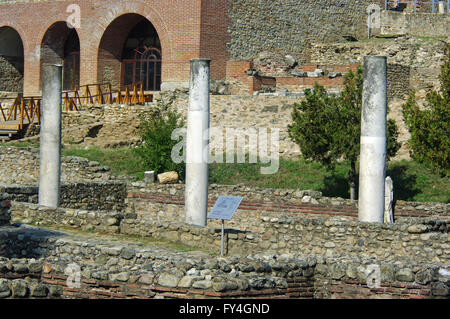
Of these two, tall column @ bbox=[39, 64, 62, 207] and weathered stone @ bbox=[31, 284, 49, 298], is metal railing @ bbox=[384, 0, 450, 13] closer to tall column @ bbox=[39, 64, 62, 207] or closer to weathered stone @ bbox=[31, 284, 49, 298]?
tall column @ bbox=[39, 64, 62, 207]

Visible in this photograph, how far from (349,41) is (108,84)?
10749mm

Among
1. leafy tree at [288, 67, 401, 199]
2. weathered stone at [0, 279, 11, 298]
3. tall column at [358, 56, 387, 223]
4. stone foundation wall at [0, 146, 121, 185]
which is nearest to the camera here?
weathered stone at [0, 279, 11, 298]

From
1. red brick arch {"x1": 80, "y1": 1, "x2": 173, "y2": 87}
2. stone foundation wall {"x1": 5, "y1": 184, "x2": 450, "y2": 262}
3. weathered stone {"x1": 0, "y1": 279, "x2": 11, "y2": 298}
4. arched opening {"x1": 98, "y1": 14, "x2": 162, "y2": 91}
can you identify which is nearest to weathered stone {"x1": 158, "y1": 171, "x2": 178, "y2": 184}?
stone foundation wall {"x1": 5, "y1": 184, "x2": 450, "y2": 262}

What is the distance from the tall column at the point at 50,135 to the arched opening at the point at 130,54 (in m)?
Result: 13.1

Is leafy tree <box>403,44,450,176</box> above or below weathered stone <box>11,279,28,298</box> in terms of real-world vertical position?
above

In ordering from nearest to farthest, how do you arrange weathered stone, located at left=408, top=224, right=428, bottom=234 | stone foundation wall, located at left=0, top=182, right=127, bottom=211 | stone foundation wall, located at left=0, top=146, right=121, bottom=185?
weathered stone, located at left=408, top=224, right=428, bottom=234 < stone foundation wall, located at left=0, top=182, right=127, bottom=211 < stone foundation wall, located at left=0, top=146, right=121, bottom=185

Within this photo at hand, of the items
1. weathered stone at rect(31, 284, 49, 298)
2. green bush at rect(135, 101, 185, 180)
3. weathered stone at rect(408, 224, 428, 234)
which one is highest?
green bush at rect(135, 101, 185, 180)

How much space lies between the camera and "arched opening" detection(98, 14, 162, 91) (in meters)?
28.9

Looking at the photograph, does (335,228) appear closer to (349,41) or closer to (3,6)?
(349,41)

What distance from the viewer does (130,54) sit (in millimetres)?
29812

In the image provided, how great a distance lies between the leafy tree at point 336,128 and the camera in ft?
62.6

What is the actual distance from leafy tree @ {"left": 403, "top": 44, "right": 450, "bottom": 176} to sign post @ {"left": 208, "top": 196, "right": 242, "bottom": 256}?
264 inches

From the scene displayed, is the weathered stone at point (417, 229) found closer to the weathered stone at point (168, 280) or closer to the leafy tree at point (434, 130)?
the weathered stone at point (168, 280)
